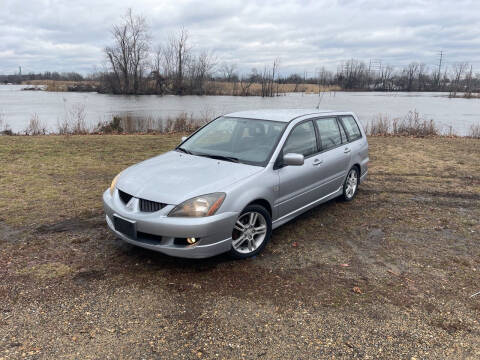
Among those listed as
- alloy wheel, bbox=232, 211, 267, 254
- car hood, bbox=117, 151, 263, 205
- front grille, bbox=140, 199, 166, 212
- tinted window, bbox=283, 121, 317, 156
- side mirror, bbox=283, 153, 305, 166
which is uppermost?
tinted window, bbox=283, 121, 317, 156

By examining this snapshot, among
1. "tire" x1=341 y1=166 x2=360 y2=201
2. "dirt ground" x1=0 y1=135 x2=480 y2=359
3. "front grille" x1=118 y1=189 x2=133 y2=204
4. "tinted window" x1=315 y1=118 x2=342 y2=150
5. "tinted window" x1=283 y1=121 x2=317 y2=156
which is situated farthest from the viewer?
"tire" x1=341 y1=166 x2=360 y2=201

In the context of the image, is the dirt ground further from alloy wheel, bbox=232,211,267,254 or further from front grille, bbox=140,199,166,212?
front grille, bbox=140,199,166,212

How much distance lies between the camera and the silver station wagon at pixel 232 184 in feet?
12.1

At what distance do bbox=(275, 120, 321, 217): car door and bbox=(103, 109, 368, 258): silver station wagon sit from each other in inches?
0.5

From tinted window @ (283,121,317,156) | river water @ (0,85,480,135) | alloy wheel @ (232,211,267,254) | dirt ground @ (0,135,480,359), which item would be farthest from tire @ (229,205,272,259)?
river water @ (0,85,480,135)

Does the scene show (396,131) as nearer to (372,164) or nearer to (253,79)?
(372,164)

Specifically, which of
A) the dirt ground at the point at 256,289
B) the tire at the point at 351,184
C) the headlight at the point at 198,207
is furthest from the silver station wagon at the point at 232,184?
the dirt ground at the point at 256,289

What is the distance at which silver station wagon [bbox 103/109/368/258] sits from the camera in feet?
12.1

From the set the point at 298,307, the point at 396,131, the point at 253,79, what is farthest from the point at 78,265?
the point at 253,79

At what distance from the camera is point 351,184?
6430 millimetres

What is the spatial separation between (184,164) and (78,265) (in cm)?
162

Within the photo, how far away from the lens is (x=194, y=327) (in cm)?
304

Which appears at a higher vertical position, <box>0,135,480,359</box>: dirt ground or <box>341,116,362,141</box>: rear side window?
<box>341,116,362,141</box>: rear side window

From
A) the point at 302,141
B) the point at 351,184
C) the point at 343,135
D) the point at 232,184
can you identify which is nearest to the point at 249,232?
the point at 232,184
